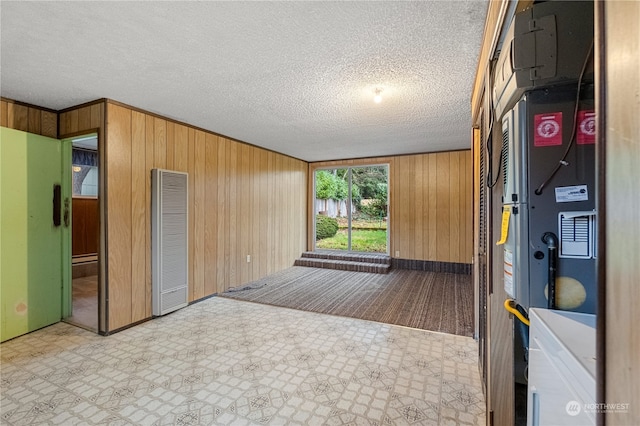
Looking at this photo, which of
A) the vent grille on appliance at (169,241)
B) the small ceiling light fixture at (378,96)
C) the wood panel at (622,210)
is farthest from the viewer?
the vent grille on appliance at (169,241)

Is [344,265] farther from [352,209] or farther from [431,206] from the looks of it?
[431,206]

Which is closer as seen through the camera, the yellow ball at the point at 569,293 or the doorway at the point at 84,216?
the yellow ball at the point at 569,293

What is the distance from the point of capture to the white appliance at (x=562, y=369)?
1.84 ft

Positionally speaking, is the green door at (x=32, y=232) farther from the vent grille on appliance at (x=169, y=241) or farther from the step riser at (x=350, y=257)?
the step riser at (x=350, y=257)

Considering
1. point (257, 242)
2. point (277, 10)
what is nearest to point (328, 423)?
point (277, 10)

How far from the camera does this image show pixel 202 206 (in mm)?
3912

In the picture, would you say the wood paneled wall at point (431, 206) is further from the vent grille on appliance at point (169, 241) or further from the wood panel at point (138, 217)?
the wood panel at point (138, 217)

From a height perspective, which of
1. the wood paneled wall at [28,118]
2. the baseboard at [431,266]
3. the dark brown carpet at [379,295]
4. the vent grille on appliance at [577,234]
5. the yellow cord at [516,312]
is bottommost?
the dark brown carpet at [379,295]

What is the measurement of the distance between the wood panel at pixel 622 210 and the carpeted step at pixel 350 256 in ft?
17.7

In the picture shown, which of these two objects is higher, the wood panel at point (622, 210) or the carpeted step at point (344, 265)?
the wood panel at point (622, 210)

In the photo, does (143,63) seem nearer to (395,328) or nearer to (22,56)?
(22,56)

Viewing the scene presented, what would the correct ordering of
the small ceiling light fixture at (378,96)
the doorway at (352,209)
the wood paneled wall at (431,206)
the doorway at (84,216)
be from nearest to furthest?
1. the small ceiling light fixture at (378,96)
2. the doorway at (84,216)
3. the wood paneled wall at (431,206)
4. the doorway at (352,209)

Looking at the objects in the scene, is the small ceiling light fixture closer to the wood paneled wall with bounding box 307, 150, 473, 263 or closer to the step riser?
the wood paneled wall with bounding box 307, 150, 473, 263

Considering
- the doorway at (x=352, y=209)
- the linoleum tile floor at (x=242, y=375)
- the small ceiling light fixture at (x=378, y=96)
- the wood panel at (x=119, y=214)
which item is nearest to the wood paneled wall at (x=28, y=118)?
the wood panel at (x=119, y=214)
